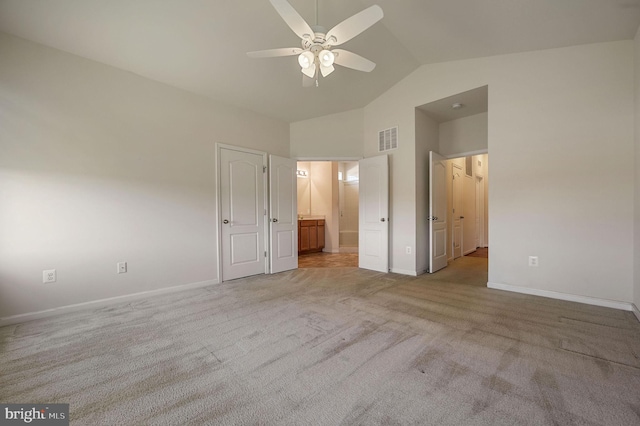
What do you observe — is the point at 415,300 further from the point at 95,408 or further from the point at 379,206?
the point at 95,408

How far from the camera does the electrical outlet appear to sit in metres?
2.65

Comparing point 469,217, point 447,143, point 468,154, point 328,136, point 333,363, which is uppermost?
point 328,136

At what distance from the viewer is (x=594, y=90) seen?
2.93 metres

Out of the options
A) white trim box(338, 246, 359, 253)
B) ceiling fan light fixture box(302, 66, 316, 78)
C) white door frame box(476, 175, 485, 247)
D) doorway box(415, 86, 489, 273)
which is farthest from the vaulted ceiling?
white door frame box(476, 175, 485, 247)

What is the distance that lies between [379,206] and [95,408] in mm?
4121

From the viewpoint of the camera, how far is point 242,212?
423 cm

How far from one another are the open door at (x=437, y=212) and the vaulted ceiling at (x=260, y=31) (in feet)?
5.51

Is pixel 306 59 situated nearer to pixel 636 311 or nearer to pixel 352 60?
pixel 352 60

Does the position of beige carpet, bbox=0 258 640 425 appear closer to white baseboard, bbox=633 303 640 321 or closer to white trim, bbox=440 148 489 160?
white baseboard, bbox=633 303 640 321

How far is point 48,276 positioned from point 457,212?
6947 millimetres

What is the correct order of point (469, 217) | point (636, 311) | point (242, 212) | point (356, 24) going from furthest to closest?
point (469, 217) < point (242, 212) < point (636, 311) < point (356, 24)

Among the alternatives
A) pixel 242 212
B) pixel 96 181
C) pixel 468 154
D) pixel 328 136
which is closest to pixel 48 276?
pixel 96 181

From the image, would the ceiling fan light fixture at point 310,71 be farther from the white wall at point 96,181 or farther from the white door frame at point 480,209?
the white door frame at point 480,209

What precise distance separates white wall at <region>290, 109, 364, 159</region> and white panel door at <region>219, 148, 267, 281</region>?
833 millimetres
